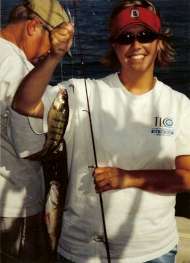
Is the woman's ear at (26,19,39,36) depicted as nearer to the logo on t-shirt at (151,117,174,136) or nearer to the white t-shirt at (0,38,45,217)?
the white t-shirt at (0,38,45,217)

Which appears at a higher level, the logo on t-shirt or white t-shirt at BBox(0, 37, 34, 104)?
white t-shirt at BBox(0, 37, 34, 104)

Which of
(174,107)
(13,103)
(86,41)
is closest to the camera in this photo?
(13,103)

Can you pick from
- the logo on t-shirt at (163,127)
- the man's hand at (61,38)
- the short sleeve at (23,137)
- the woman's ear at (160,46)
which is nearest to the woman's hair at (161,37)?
the woman's ear at (160,46)

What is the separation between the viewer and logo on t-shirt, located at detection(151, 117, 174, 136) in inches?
122

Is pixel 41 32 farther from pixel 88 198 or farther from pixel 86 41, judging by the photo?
pixel 86 41

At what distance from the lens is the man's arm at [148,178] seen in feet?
9.82

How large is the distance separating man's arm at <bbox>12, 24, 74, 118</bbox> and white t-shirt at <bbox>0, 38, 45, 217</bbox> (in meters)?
0.15

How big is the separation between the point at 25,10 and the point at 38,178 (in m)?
1.22

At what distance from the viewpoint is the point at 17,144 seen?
3.34 m

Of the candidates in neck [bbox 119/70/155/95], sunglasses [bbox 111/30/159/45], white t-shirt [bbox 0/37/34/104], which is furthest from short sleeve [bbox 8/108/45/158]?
sunglasses [bbox 111/30/159/45]

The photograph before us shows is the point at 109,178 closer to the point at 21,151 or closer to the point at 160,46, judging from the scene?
the point at 21,151

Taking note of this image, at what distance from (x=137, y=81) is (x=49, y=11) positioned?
106 centimetres

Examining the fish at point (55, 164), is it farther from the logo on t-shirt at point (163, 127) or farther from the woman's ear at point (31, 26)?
the woman's ear at point (31, 26)

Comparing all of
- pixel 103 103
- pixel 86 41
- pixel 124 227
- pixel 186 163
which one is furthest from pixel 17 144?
pixel 86 41
